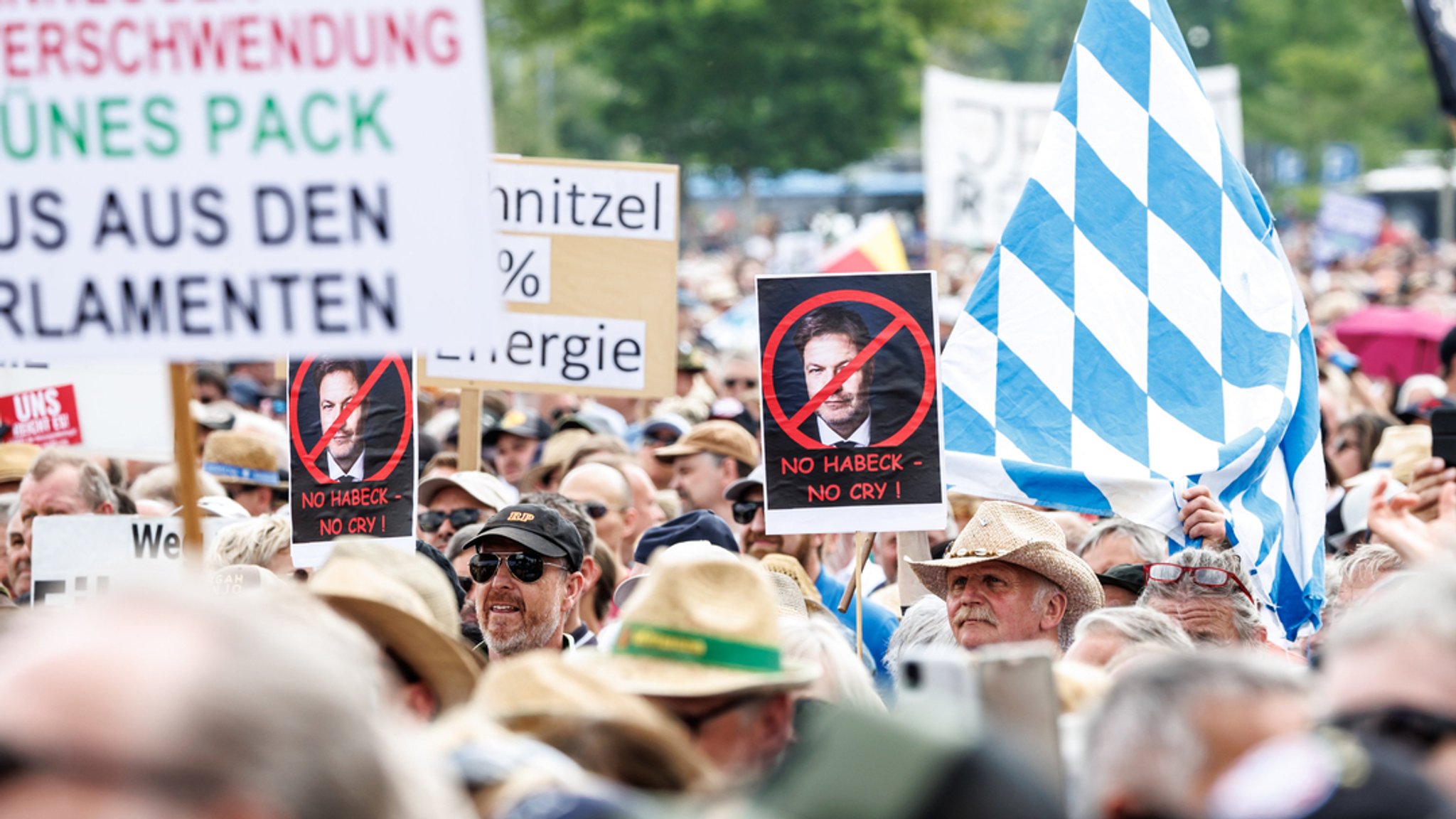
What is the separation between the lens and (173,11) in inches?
139

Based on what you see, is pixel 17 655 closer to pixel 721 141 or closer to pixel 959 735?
pixel 959 735

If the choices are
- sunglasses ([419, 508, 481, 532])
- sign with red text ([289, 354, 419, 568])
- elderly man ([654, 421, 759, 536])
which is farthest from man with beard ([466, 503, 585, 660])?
elderly man ([654, 421, 759, 536])

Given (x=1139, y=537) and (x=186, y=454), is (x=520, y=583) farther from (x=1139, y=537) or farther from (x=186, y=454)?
(x=186, y=454)

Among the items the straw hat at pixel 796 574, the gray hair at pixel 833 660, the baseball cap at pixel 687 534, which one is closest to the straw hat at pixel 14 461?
the baseball cap at pixel 687 534

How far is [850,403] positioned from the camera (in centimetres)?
592

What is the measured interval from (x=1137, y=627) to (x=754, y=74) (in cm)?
3781

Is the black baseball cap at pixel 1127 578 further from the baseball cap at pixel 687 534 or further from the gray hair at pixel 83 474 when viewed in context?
the gray hair at pixel 83 474

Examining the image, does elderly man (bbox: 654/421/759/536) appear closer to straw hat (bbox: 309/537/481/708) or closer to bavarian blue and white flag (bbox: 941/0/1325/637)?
bavarian blue and white flag (bbox: 941/0/1325/637)

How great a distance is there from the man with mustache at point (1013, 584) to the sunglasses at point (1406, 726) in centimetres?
319

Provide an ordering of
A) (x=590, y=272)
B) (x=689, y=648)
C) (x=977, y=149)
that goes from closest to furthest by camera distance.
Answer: (x=689, y=648) → (x=590, y=272) → (x=977, y=149)

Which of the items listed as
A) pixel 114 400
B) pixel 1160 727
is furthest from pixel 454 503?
pixel 1160 727

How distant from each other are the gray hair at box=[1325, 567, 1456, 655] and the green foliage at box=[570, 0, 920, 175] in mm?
38417

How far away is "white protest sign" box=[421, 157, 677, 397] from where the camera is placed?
749 cm

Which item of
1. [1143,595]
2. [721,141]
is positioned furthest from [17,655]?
[721,141]
